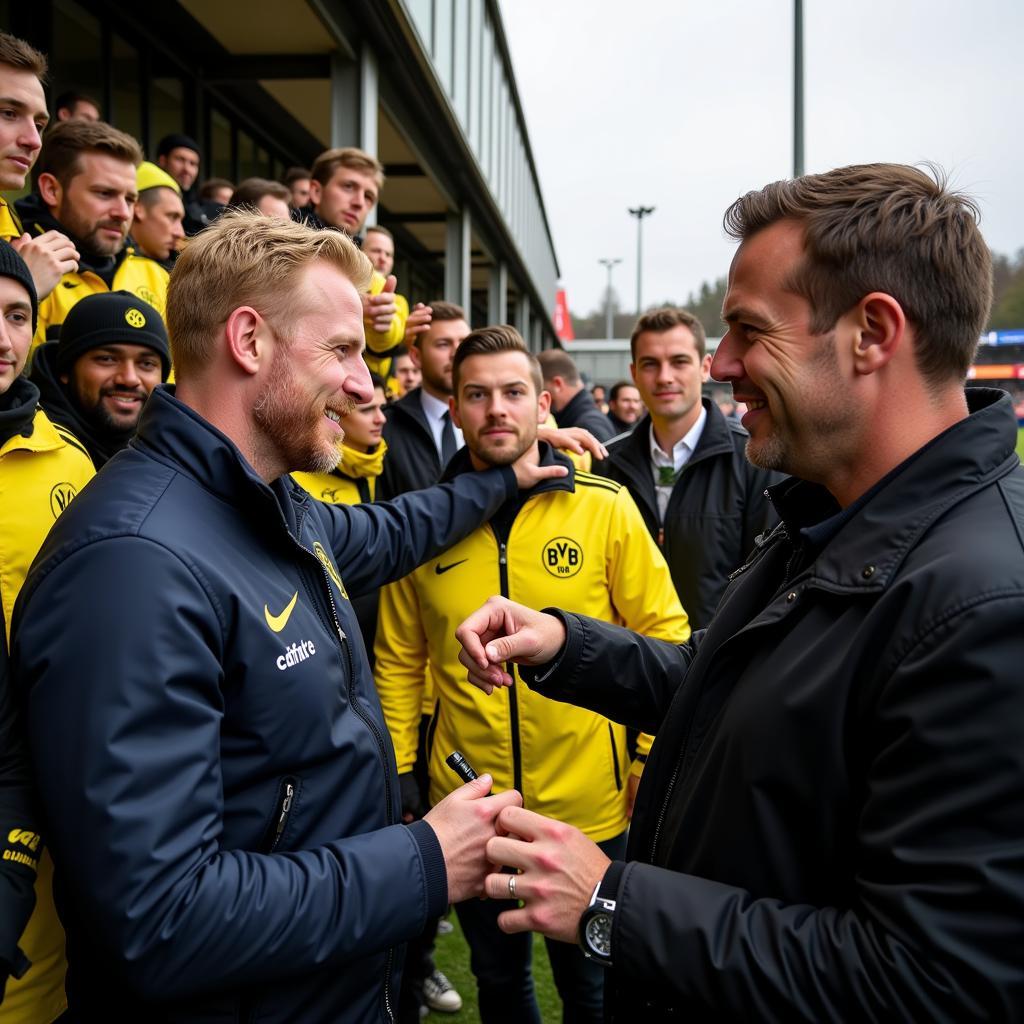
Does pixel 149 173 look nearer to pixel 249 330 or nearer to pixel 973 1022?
pixel 249 330

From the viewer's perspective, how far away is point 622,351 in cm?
4112

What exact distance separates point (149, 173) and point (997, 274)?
16.2 feet

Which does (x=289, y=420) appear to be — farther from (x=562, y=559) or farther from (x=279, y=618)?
(x=562, y=559)

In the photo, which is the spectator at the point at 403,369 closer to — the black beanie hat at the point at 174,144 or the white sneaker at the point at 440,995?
the black beanie hat at the point at 174,144

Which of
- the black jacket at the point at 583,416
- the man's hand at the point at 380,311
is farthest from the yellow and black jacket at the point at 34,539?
the black jacket at the point at 583,416

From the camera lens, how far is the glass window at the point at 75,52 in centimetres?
696

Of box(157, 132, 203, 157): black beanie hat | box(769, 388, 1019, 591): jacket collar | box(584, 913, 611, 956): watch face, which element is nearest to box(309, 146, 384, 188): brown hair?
box(157, 132, 203, 157): black beanie hat

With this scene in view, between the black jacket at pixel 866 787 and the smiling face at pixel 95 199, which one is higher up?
the smiling face at pixel 95 199

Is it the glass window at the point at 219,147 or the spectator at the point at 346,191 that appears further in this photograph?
the glass window at the point at 219,147

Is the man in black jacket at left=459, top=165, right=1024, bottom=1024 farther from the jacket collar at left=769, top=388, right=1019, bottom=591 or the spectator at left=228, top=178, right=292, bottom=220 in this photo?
the spectator at left=228, top=178, right=292, bottom=220

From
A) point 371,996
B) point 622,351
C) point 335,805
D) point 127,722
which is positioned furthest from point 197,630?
point 622,351

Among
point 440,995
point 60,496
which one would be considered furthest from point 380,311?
point 440,995

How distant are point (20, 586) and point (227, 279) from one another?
1.05 m

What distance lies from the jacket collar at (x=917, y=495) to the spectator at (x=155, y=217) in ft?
15.1
